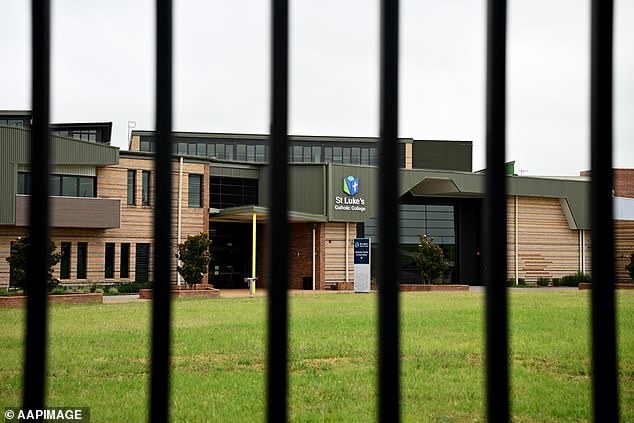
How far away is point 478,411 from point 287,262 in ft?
25.0

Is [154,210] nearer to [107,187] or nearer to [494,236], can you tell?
[494,236]

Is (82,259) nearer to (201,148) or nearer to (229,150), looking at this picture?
(201,148)

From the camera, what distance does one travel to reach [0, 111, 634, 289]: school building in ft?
113

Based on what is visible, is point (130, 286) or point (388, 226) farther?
point (130, 286)

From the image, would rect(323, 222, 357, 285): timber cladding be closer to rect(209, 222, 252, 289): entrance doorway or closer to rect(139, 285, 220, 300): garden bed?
rect(209, 222, 252, 289): entrance doorway

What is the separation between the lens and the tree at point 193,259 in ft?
103

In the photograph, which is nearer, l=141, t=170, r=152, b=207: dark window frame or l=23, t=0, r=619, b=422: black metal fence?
l=23, t=0, r=619, b=422: black metal fence

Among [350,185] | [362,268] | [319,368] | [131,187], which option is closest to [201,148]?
[350,185]

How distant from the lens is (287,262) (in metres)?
0.93

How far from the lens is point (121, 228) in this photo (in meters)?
36.3

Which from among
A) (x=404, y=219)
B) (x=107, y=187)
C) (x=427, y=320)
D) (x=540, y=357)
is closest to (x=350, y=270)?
(x=404, y=219)

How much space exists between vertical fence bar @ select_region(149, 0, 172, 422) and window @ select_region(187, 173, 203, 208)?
1458 inches

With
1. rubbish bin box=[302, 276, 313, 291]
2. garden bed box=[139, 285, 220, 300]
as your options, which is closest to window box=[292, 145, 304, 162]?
rubbish bin box=[302, 276, 313, 291]

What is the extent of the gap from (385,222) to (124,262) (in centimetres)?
3673
